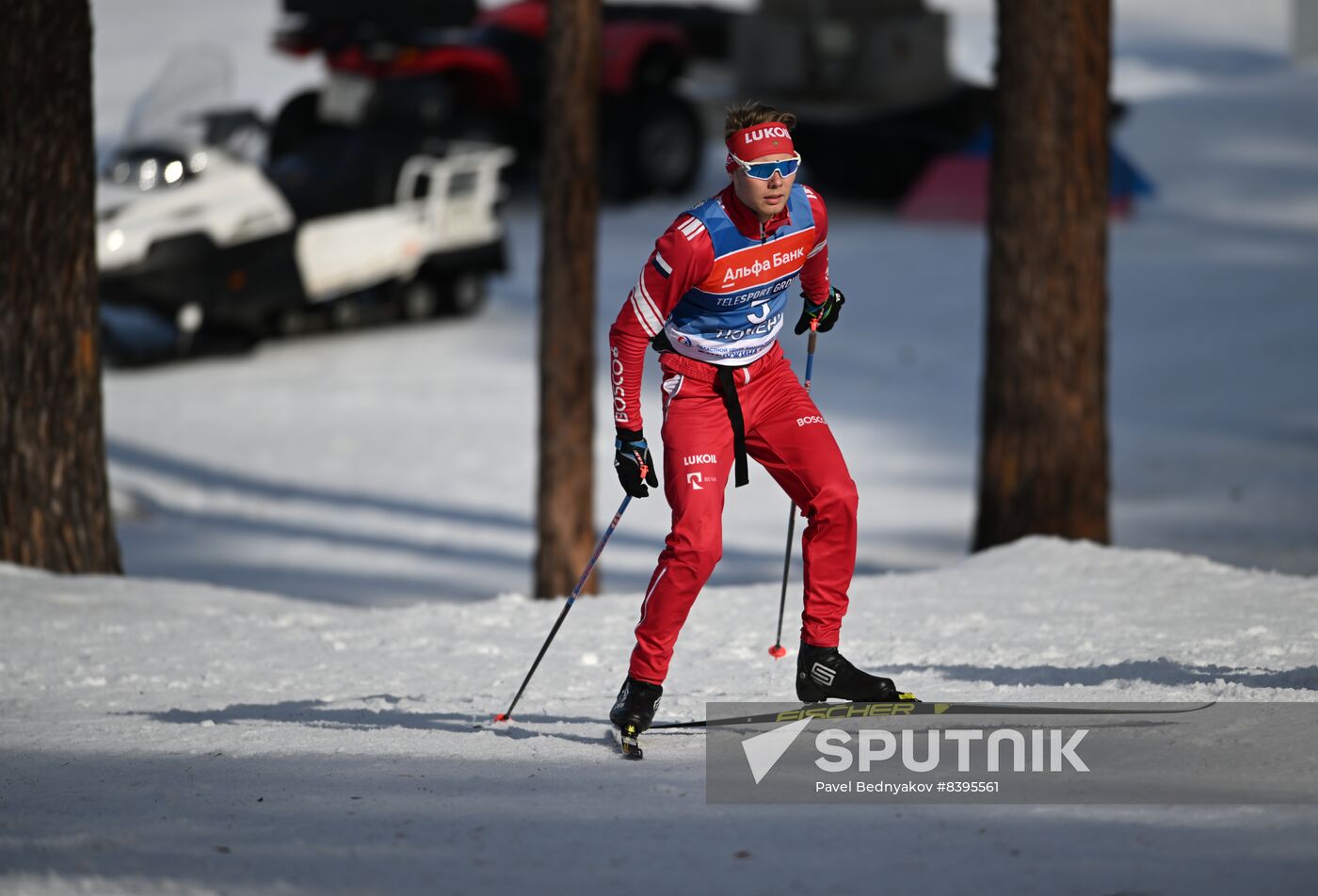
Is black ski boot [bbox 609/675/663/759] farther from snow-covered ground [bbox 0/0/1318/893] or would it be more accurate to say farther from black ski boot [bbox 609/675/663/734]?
snow-covered ground [bbox 0/0/1318/893]

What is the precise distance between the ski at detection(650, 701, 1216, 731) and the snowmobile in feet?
37.9

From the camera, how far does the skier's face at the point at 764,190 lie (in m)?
5.50

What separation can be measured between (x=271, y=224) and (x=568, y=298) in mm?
7519

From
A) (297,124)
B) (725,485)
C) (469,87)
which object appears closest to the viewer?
(725,485)

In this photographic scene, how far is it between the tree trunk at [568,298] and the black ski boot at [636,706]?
15.1ft

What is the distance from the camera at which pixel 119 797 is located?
5.27 meters

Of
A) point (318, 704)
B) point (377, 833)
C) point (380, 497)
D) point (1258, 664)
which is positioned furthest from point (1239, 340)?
point (377, 833)

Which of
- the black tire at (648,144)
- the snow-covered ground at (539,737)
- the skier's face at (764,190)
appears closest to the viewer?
the snow-covered ground at (539,737)

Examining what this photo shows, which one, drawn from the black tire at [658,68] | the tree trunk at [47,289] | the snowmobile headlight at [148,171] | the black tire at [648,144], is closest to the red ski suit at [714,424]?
the tree trunk at [47,289]

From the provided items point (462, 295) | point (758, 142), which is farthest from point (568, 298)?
point (462, 295)

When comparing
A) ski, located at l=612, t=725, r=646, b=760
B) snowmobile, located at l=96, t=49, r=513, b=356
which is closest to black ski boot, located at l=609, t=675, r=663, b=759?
ski, located at l=612, t=725, r=646, b=760

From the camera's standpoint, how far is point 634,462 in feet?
18.1

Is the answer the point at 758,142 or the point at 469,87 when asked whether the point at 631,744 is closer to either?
the point at 758,142

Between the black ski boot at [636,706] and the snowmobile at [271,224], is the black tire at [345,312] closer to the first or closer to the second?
the snowmobile at [271,224]
